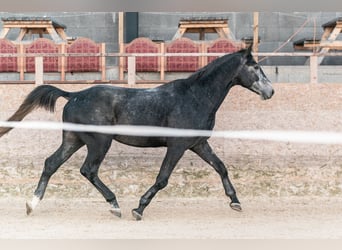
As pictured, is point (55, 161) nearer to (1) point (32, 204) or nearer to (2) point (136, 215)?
(1) point (32, 204)

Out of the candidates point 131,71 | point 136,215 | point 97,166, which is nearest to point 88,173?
point 97,166

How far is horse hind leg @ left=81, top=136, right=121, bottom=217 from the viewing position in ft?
18.3

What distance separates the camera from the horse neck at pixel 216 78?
571 cm

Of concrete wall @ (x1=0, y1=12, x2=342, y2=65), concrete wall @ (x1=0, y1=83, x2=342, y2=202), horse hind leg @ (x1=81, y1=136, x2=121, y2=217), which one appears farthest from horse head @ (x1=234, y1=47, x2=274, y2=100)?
concrete wall @ (x1=0, y1=12, x2=342, y2=65)

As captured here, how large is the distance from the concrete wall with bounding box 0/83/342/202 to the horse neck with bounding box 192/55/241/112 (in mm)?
1641

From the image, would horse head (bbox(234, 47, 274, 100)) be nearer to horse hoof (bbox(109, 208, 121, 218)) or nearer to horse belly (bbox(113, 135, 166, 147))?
horse belly (bbox(113, 135, 166, 147))

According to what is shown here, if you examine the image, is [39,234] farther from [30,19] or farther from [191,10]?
[30,19]

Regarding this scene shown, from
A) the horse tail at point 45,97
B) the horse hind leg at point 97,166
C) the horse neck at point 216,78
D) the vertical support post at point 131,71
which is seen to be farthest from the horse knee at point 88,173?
the vertical support post at point 131,71

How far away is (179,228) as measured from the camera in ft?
16.4

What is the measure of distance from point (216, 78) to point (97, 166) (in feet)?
3.98

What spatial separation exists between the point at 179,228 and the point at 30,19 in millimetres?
5785

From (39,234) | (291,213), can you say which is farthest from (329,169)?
(39,234)

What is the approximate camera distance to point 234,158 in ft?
24.2

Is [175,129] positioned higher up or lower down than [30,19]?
lower down
